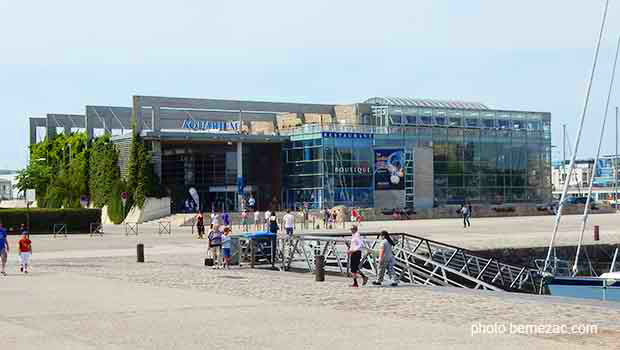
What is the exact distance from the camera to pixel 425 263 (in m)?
31.3

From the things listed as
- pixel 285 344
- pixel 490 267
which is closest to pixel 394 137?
pixel 490 267

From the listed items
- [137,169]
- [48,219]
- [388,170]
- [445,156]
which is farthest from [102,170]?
[445,156]

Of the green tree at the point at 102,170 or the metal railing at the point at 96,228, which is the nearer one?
the metal railing at the point at 96,228

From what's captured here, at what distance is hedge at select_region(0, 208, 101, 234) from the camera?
5759 centimetres

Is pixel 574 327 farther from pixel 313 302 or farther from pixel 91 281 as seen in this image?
pixel 91 281

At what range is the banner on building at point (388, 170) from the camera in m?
85.9

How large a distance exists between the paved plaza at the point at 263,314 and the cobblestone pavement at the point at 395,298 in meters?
0.03

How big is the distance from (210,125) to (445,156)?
22.9m

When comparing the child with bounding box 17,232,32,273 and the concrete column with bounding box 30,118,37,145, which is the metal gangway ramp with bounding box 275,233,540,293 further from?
the concrete column with bounding box 30,118,37,145

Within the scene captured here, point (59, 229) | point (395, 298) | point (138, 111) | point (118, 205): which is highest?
point (138, 111)

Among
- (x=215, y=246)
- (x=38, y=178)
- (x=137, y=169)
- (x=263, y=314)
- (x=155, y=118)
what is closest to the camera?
(x=263, y=314)

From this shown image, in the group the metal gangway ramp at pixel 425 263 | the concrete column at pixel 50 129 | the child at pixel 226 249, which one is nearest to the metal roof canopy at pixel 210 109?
the concrete column at pixel 50 129

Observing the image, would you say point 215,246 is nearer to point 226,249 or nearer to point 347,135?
point 226,249

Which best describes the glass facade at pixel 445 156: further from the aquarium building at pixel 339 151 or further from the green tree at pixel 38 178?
the green tree at pixel 38 178
